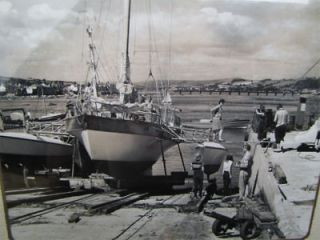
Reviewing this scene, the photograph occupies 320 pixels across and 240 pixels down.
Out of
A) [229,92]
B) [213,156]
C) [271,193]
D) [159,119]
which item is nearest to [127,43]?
[159,119]

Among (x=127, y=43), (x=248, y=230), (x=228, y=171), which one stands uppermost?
(x=127, y=43)

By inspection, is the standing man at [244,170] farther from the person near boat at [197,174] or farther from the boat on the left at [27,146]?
the boat on the left at [27,146]

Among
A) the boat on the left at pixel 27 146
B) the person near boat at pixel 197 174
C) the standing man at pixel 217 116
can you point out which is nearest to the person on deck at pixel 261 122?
the standing man at pixel 217 116

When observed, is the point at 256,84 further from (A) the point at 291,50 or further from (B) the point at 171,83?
(B) the point at 171,83

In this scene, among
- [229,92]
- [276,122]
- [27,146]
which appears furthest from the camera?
[276,122]

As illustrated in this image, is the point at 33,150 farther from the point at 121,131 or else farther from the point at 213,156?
the point at 213,156

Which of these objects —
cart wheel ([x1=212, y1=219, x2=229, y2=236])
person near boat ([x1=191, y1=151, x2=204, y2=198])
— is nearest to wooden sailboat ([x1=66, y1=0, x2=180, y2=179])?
person near boat ([x1=191, y1=151, x2=204, y2=198])

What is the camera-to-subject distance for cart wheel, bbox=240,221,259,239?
1962 mm

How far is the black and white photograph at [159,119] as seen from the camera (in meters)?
1.76

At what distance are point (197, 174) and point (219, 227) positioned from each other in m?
0.21

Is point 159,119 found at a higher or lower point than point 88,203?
higher

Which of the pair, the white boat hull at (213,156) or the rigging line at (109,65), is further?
the white boat hull at (213,156)

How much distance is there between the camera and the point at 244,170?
1981mm

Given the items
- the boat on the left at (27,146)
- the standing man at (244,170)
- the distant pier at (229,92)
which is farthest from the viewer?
the standing man at (244,170)
